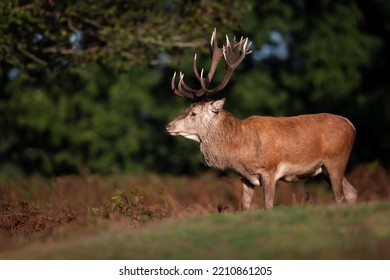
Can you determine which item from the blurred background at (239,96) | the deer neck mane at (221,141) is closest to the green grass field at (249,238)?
the deer neck mane at (221,141)

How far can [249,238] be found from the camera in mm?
7520

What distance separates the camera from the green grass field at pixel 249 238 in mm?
6957

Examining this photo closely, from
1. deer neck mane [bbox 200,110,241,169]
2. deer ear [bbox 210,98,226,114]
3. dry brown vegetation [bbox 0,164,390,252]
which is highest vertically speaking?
deer ear [bbox 210,98,226,114]

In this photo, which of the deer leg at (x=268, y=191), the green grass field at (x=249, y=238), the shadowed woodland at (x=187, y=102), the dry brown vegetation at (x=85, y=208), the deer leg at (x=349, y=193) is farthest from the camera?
the shadowed woodland at (x=187, y=102)

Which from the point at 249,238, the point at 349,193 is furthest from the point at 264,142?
the point at 249,238

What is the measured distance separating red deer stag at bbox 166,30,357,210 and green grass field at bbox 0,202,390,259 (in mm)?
2086

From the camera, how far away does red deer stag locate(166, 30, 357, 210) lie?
35.2 feet

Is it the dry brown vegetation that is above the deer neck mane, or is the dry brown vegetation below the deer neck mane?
below

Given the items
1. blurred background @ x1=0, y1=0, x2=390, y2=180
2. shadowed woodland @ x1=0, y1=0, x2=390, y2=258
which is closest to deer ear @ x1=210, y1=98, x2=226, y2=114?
shadowed woodland @ x1=0, y1=0, x2=390, y2=258

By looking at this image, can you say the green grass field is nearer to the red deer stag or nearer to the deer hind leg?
the red deer stag

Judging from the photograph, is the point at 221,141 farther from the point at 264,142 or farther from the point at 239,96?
the point at 239,96

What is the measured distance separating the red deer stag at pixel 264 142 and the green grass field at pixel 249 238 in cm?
209

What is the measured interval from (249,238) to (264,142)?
3395mm

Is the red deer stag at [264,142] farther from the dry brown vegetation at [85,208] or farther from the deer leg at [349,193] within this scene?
the dry brown vegetation at [85,208]
